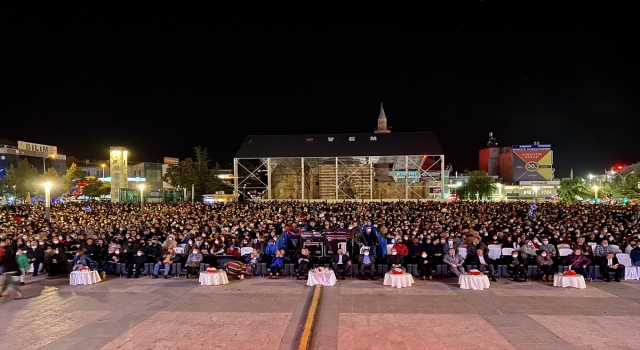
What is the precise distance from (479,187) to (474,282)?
51593 mm

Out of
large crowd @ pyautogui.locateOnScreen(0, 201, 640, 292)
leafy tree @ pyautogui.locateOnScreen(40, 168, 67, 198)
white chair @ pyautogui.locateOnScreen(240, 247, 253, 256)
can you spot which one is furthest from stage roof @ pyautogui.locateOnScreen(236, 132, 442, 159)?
white chair @ pyautogui.locateOnScreen(240, 247, 253, 256)

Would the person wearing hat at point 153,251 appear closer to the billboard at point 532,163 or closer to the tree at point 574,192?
the tree at point 574,192

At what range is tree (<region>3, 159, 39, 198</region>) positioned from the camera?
41281 millimetres

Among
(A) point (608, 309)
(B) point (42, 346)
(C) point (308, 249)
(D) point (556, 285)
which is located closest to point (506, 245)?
(D) point (556, 285)

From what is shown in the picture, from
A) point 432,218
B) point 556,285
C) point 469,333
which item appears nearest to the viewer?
point 469,333

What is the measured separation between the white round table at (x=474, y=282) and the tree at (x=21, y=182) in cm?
4612

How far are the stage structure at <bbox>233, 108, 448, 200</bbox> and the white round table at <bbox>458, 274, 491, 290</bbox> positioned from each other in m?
25.4

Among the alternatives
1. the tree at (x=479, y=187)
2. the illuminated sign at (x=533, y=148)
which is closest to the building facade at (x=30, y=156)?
the tree at (x=479, y=187)

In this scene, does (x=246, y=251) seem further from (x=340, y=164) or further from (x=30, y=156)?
(x=30, y=156)

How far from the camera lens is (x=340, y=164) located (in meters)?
39.6

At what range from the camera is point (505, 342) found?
698 centimetres

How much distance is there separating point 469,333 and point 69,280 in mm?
11583

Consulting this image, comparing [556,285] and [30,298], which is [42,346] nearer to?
[30,298]

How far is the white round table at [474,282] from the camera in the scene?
1081 cm
